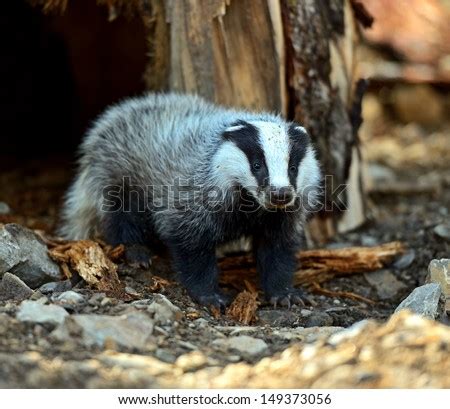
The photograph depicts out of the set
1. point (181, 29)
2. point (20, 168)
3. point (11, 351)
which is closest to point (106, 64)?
point (20, 168)

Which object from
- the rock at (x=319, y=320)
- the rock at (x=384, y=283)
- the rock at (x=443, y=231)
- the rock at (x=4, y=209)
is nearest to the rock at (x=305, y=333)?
the rock at (x=319, y=320)

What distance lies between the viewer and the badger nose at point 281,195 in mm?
5074

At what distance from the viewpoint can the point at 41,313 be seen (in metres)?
4.24

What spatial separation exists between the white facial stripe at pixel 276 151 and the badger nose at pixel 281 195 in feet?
0.10

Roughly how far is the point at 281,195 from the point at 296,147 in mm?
492

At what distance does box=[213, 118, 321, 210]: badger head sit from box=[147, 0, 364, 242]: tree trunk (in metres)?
0.91

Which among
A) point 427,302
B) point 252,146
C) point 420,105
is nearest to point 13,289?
point 252,146

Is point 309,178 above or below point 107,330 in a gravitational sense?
above

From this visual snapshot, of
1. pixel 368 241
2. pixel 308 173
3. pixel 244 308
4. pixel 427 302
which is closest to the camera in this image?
pixel 427 302

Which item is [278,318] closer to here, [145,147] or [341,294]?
[341,294]

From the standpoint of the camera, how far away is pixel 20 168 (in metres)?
9.05

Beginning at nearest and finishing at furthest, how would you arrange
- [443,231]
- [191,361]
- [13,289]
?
[191,361], [13,289], [443,231]

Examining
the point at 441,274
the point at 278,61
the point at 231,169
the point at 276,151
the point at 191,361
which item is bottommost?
the point at 191,361

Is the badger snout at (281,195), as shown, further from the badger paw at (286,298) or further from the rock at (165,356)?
the rock at (165,356)
